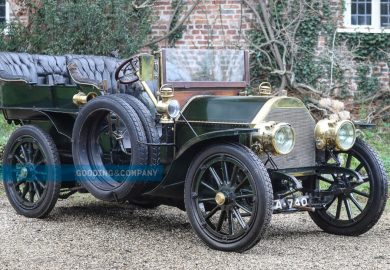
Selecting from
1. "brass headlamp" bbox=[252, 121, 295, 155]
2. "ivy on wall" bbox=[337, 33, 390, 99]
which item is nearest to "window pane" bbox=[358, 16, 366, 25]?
"ivy on wall" bbox=[337, 33, 390, 99]

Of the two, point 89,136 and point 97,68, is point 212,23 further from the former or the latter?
point 89,136

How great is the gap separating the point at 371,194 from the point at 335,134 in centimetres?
59

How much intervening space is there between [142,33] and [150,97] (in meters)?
7.47

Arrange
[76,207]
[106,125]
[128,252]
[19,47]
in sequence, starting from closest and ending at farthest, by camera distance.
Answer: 1. [128,252]
2. [106,125]
3. [76,207]
4. [19,47]

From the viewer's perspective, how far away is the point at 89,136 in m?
6.81

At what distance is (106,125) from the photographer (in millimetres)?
6801

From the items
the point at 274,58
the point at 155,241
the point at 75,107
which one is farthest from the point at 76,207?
the point at 274,58

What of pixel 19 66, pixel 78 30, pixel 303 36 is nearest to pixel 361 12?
pixel 303 36

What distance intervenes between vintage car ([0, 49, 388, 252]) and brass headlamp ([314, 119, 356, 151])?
11mm

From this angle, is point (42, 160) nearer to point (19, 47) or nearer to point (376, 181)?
point (376, 181)

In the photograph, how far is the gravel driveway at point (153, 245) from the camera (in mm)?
5523

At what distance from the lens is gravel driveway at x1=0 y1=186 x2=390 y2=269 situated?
552 centimetres

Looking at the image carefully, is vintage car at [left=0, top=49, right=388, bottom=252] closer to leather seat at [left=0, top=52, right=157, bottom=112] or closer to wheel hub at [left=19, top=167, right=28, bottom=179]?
wheel hub at [left=19, top=167, right=28, bottom=179]

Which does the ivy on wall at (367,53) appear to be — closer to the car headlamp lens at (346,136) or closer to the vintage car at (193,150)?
the vintage car at (193,150)
